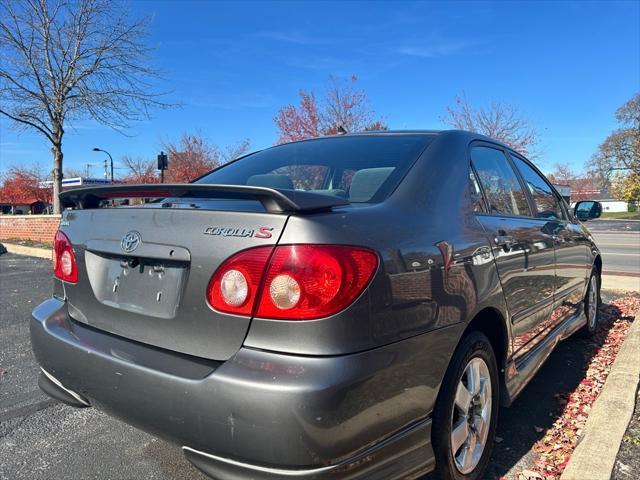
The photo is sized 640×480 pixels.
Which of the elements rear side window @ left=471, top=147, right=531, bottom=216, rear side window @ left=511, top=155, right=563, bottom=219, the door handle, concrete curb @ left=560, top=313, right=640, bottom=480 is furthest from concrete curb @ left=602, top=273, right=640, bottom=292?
the door handle

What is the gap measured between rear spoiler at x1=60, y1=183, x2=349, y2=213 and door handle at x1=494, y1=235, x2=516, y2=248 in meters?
1.02

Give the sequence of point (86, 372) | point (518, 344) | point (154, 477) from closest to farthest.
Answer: point (86, 372), point (154, 477), point (518, 344)

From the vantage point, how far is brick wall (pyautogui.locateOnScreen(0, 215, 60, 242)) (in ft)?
47.9

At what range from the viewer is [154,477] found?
2.38 meters

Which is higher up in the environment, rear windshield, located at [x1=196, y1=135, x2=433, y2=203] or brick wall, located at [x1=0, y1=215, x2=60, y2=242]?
rear windshield, located at [x1=196, y1=135, x2=433, y2=203]

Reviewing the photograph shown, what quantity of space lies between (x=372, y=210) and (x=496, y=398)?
129 centimetres

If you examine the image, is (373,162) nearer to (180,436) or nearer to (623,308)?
(180,436)

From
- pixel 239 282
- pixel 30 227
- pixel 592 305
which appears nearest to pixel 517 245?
pixel 239 282

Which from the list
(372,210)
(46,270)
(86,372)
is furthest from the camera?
(46,270)

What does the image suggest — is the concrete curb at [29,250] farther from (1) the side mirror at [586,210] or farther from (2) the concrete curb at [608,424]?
(2) the concrete curb at [608,424]

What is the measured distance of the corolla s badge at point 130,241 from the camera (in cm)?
195

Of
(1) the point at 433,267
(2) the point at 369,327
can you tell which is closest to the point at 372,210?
(1) the point at 433,267

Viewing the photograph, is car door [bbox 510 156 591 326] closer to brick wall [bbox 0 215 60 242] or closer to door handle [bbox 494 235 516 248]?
door handle [bbox 494 235 516 248]

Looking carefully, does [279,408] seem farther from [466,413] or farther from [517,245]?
[517,245]
